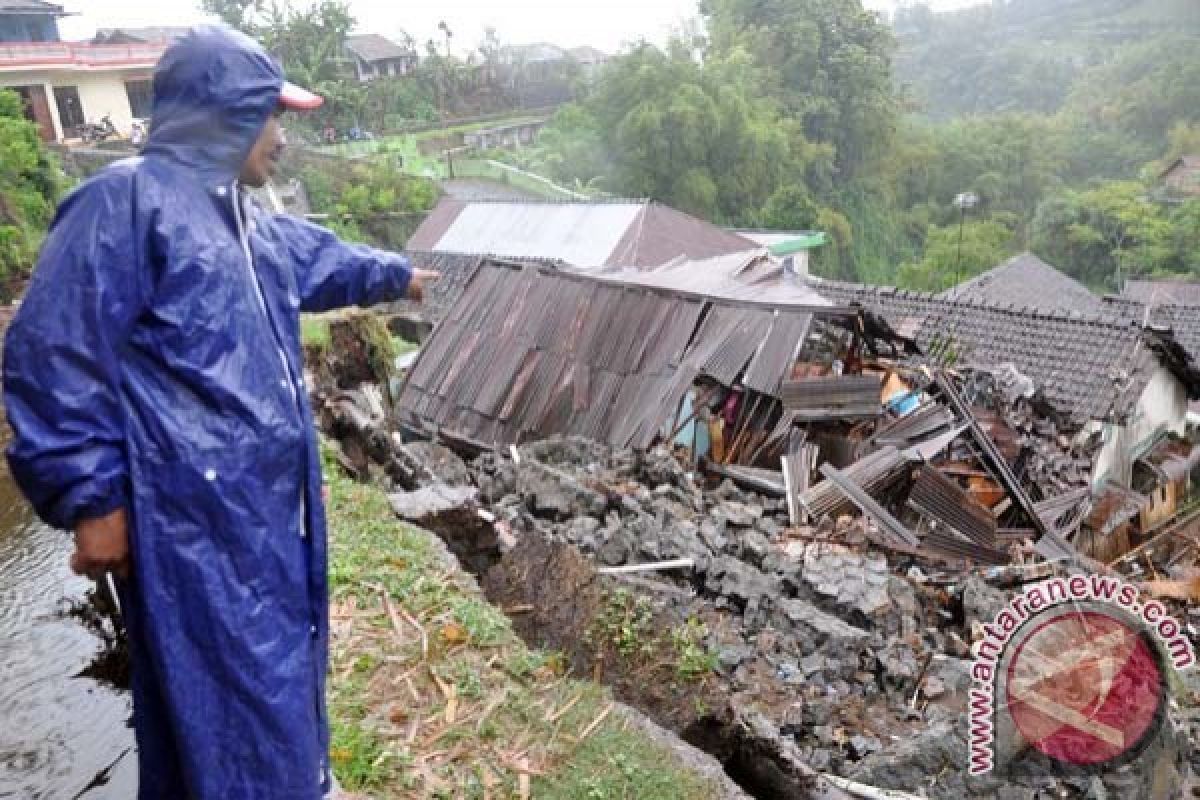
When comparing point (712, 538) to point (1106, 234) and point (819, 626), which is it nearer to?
point (819, 626)

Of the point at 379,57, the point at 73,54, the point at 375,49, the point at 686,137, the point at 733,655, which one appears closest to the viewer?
A: the point at 733,655

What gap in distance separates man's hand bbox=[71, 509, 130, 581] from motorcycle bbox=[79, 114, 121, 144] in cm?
2724

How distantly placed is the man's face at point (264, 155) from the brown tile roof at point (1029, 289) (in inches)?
770

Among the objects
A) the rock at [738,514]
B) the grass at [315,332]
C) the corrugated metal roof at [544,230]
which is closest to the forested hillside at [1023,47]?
the corrugated metal roof at [544,230]

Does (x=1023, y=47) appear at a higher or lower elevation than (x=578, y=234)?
higher

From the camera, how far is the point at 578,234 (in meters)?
17.8

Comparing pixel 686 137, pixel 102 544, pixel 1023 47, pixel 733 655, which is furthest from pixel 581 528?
pixel 1023 47

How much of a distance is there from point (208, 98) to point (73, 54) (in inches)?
1094

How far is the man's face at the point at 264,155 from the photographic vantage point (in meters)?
2.05

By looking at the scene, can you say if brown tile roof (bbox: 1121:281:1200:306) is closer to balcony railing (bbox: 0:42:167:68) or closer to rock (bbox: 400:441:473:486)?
rock (bbox: 400:441:473:486)

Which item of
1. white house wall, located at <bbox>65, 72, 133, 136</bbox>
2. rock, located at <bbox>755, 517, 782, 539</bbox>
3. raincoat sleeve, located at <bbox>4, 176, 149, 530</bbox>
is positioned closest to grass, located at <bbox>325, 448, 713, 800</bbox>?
raincoat sleeve, located at <bbox>4, 176, 149, 530</bbox>

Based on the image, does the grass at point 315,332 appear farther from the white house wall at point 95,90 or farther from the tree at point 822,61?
the tree at point 822,61

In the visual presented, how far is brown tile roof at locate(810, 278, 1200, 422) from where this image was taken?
461 inches

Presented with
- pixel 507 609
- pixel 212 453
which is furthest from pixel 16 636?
pixel 212 453
